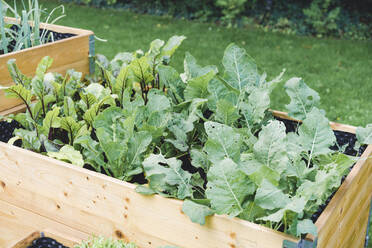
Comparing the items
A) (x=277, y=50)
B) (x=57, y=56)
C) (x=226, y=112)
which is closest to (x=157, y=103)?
(x=226, y=112)

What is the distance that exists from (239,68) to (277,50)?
353 cm

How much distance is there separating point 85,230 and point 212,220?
50cm

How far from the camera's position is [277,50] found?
514cm

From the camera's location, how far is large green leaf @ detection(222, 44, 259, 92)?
5.73 feet

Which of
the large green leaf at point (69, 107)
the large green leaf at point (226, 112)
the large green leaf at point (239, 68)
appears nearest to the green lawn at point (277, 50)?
the large green leaf at point (239, 68)

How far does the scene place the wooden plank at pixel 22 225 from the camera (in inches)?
61.4

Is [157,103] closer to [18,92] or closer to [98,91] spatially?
[98,91]

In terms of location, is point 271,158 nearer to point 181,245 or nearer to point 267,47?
point 181,245

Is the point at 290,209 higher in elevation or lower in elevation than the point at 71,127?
higher

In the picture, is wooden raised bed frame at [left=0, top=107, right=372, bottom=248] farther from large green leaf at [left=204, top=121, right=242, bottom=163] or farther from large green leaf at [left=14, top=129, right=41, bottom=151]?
large green leaf at [left=204, top=121, right=242, bottom=163]

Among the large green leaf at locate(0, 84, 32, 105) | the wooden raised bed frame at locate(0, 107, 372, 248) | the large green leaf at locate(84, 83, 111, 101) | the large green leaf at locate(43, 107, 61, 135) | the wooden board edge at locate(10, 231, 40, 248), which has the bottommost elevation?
the wooden board edge at locate(10, 231, 40, 248)

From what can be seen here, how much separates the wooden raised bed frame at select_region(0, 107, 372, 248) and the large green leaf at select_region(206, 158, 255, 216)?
0.11 ft

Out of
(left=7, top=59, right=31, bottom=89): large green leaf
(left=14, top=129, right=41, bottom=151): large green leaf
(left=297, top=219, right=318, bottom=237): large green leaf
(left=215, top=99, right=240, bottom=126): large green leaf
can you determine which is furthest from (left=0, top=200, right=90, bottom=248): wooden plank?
(left=297, top=219, right=318, bottom=237): large green leaf

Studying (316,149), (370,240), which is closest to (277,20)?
(370,240)
